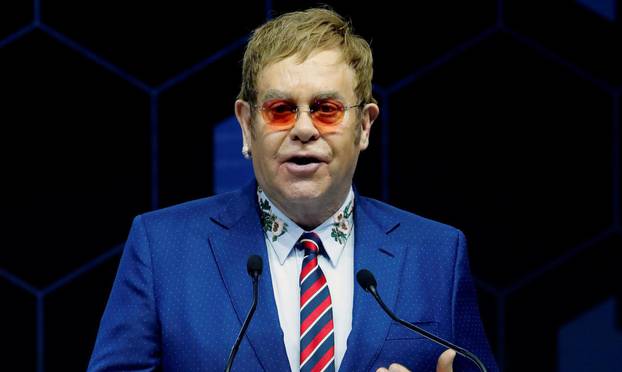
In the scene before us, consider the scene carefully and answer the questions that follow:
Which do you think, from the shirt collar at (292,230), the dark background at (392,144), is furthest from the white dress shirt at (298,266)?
the dark background at (392,144)

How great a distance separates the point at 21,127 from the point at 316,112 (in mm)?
1081

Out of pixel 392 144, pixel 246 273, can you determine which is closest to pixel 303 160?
pixel 246 273

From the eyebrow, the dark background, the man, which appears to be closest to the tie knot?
the man

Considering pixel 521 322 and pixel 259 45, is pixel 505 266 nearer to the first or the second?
pixel 521 322

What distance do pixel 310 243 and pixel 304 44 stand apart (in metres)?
0.32

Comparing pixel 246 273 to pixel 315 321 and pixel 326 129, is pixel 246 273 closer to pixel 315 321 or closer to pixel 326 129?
pixel 315 321

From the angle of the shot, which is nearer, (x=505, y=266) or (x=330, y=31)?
(x=330, y=31)

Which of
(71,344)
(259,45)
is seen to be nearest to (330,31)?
(259,45)

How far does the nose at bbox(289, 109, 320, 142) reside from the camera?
5.10ft

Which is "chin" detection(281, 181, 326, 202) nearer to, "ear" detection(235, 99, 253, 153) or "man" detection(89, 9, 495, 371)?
"man" detection(89, 9, 495, 371)

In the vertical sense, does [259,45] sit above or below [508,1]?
below

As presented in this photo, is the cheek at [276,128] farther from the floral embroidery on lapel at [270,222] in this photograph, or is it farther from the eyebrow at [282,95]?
the floral embroidery on lapel at [270,222]

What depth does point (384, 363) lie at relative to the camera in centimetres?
158

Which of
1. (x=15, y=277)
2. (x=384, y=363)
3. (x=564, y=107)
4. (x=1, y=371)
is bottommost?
(x=384, y=363)
